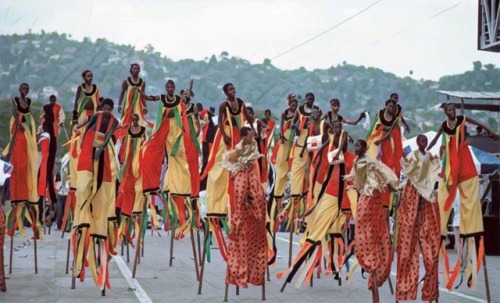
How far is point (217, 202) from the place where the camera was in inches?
609

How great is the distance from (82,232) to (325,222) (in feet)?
11.2

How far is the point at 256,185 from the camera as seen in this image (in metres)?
14.6

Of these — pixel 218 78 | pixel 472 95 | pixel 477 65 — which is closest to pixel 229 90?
pixel 472 95

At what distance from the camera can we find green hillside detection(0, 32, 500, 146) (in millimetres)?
32969

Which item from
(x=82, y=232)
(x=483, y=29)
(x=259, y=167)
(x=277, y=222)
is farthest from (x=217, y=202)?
(x=483, y=29)

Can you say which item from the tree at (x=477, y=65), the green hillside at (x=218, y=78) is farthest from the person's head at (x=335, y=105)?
the tree at (x=477, y=65)

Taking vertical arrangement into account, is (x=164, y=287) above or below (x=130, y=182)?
below

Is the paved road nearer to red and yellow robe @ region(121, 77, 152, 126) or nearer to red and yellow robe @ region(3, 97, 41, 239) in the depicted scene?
red and yellow robe @ region(3, 97, 41, 239)

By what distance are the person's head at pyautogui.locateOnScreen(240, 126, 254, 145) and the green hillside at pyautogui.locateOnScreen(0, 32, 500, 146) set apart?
1162 cm

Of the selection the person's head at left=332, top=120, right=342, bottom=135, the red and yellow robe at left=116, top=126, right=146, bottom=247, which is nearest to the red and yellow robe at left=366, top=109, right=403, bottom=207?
the person's head at left=332, top=120, right=342, bottom=135

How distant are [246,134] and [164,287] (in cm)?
285

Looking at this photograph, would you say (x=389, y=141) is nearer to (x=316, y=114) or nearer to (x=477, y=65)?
(x=316, y=114)

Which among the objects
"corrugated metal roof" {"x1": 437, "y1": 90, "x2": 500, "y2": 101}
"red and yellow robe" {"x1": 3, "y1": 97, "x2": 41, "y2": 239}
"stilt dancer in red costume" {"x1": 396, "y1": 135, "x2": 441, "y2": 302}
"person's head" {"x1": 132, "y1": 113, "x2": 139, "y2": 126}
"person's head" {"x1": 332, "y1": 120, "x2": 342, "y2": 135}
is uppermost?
"corrugated metal roof" {"x1": 437, "y1": 90, "x2": 500, "y2": 101}

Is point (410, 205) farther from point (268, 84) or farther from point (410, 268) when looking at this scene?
point (268, 84)
